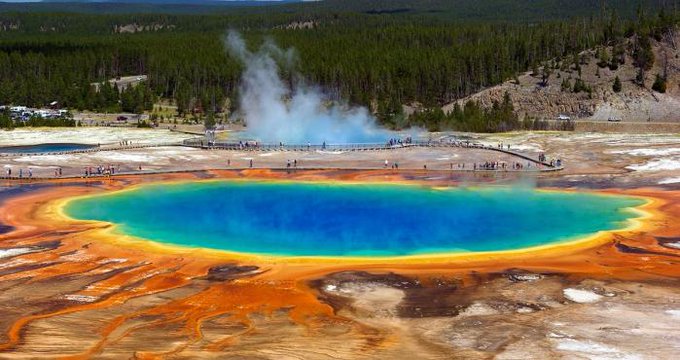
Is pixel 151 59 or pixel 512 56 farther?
pixel 151 59

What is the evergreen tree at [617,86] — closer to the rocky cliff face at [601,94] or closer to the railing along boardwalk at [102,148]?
the rocky cliff face at [601,94]

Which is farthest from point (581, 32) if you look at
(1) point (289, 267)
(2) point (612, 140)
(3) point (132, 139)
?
(1) point (289, 267)

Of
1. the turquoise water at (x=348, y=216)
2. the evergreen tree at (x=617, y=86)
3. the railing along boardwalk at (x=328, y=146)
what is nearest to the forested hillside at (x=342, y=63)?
the evergreen tree at (x=617, y=86)

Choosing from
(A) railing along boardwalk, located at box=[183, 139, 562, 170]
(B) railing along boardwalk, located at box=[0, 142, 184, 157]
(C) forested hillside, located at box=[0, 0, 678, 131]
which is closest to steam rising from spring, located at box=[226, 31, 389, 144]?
(C) forested hillside, located at box=[0, 0, 678, 131]

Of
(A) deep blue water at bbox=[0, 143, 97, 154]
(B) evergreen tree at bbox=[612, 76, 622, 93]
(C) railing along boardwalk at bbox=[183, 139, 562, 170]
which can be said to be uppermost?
(B) evergreen tree at bbox=[612, 76, 622, 93]

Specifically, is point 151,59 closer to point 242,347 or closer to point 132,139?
point 132,139

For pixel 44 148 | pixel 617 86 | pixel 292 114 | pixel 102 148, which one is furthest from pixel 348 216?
pixel 617 86

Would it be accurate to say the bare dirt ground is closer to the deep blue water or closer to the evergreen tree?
the deep blue water
